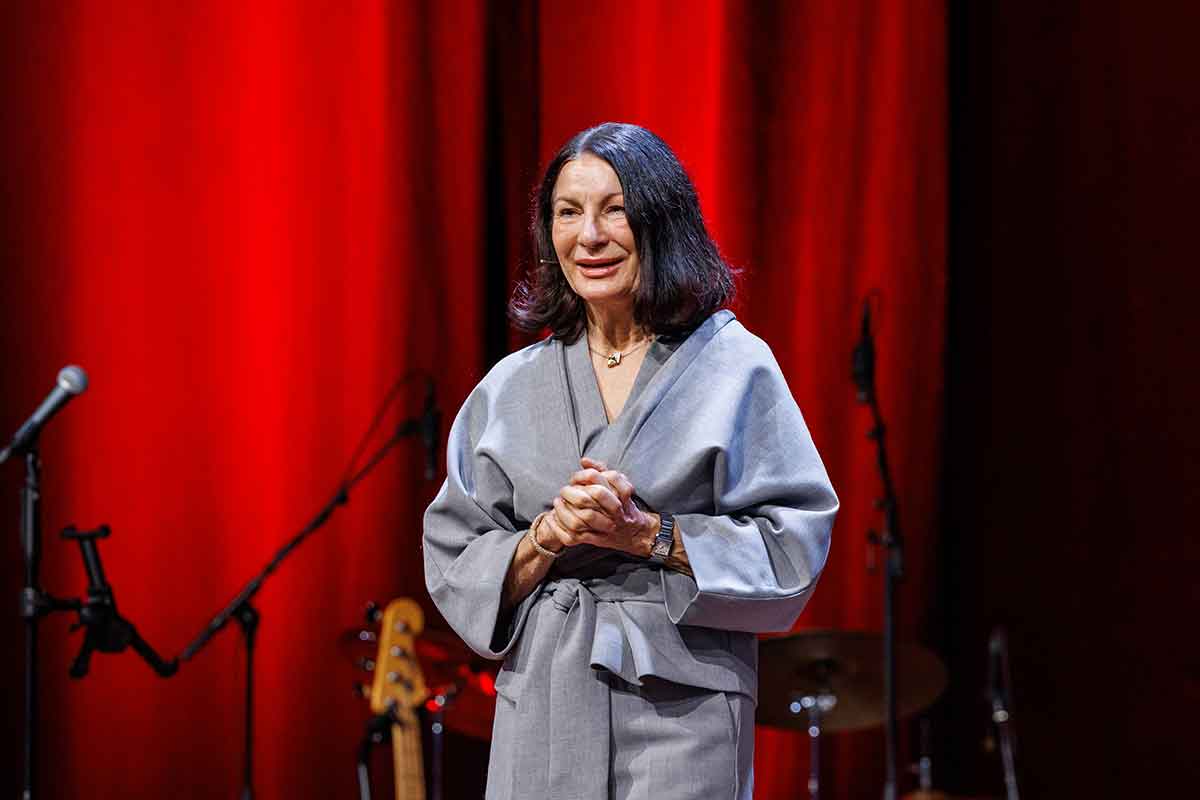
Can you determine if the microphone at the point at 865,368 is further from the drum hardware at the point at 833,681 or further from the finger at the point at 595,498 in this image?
the finger at the point at 595,498

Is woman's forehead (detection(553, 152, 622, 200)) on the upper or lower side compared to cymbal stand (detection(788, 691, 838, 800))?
upper

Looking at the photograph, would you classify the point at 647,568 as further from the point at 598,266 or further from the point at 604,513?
the point at 598,266

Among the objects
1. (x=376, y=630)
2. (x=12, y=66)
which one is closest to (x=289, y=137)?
(x=12, y=66)

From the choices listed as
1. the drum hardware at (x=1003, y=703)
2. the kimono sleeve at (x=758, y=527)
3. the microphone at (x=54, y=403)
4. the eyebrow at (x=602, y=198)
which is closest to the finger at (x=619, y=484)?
the kimono sleeve at (x=758, y=527)

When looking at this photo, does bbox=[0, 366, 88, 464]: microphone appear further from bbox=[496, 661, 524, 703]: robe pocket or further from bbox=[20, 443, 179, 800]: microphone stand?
bbox=[496, 661, 524, 703]: robe pocket

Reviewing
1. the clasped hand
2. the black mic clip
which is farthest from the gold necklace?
the black mic clip

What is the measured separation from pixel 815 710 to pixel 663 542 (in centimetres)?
255

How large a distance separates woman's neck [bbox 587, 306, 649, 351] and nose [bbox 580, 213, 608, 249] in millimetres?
108

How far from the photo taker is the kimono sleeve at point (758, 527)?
5.29ft

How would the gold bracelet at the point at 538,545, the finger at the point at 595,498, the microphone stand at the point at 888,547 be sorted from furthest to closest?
the microphone stand at the point at 888,547 → the gold bracelet at the point at 538,545 → the finger at the point at 595,498

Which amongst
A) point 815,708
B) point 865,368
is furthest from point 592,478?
point 815,708

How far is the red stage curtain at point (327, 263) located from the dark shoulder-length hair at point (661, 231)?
7.95ft

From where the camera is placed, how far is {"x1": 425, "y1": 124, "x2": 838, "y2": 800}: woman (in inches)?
63.9

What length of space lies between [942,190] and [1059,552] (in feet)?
3.93
